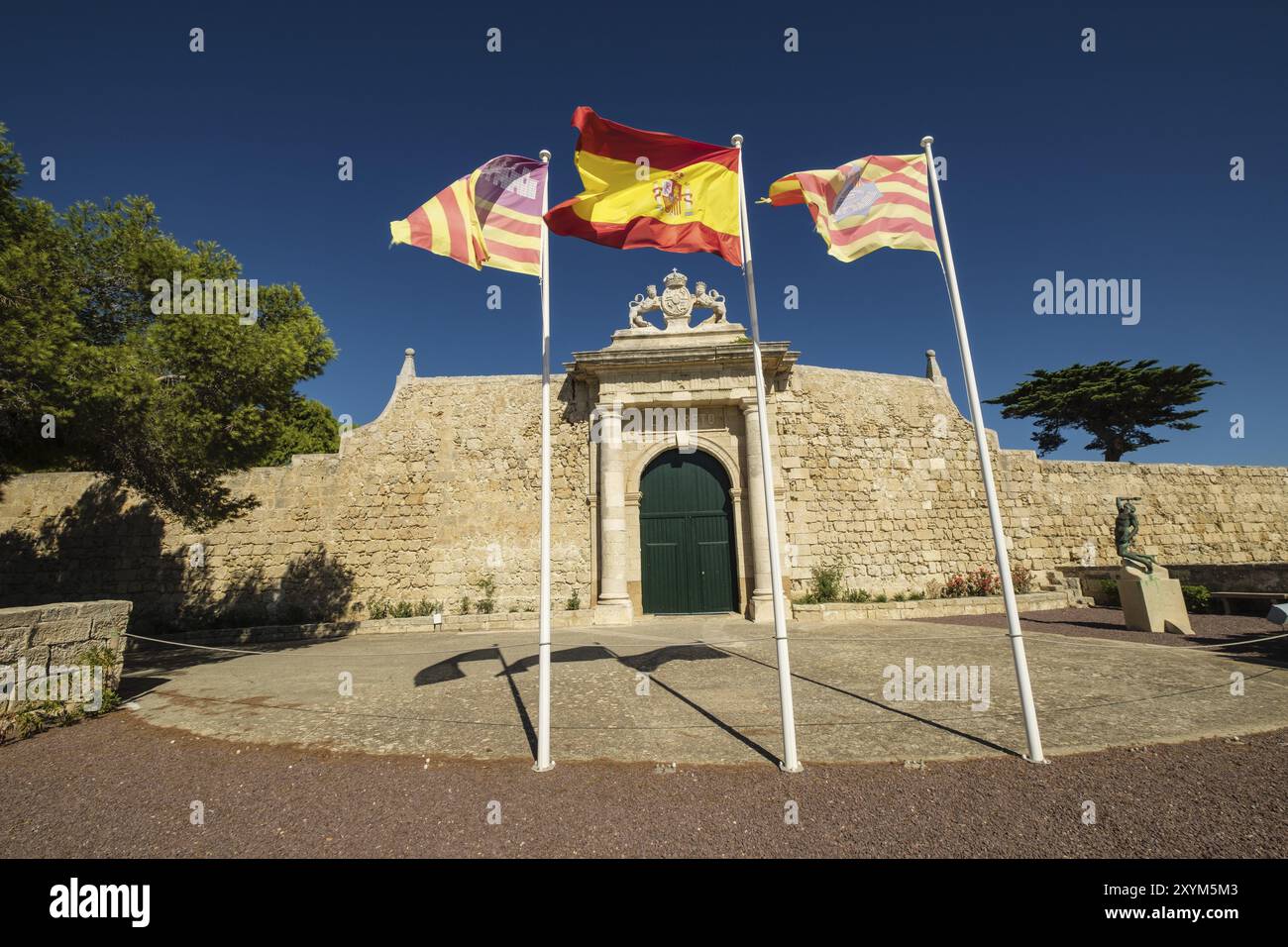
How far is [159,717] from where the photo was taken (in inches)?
207

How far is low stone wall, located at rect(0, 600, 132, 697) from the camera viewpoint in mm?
4762

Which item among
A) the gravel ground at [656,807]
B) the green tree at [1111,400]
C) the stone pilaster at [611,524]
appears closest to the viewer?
the gravel ground at [656,807]

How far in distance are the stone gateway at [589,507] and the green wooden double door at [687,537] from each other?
0.05 metres

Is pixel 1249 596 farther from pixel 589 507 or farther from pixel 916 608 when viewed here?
pixel 589 507

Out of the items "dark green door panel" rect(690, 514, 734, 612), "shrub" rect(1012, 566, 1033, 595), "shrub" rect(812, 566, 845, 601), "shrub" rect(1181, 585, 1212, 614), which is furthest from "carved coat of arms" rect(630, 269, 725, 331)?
"shrub" rect(1181, 585, 1212, 614)

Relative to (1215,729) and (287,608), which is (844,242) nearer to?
(1215,729)

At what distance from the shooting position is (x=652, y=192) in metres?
4.90

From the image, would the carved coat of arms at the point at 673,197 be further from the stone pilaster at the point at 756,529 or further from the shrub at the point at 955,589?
the shrub at the point at 955,589

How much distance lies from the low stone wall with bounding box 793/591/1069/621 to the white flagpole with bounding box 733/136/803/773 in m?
7.30

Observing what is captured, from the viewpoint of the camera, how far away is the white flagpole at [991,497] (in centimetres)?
361

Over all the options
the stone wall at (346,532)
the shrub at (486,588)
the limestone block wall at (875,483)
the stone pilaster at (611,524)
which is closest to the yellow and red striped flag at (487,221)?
the stone pilaster at (611,524)

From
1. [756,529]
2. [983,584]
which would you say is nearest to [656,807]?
[756,529]
